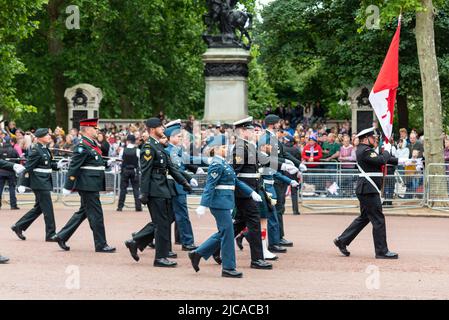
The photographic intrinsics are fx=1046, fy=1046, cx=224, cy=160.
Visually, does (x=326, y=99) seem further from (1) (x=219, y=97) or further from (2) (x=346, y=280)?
(2) (x=346, y=280)

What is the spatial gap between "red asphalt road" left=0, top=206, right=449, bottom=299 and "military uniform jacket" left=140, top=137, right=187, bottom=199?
3.41 ft

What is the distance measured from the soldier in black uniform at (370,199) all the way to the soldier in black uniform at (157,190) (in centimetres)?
285

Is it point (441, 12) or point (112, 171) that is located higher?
point (441, 12)

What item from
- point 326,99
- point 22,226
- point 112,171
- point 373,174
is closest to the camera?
point 373,174

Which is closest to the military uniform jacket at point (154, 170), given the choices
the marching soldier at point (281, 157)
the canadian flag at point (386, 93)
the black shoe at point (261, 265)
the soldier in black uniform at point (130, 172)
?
the black shoe at point (261, 265)

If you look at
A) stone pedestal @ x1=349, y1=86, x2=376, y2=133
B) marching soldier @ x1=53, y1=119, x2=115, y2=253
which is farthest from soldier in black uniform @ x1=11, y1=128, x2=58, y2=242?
stone pedestal @ x1=349, y1=86, x2=376, y2=133

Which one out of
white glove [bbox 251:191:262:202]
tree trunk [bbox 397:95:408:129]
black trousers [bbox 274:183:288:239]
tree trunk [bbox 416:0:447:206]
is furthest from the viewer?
tree trunk [bbox 397:95:408:129]

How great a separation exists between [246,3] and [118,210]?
19.2 meters

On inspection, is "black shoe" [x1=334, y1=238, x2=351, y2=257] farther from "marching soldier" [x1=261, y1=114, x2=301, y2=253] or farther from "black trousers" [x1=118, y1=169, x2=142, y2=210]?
"black trousers" [x1=118, y1=169, x2=142, y2=210]

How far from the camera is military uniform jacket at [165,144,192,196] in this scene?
1577cm

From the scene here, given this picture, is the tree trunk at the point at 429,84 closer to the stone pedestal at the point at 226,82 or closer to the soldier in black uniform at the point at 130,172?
the stone pedestal at the point at 226,82

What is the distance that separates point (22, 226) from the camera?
17.6 metres

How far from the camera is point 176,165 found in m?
15.9
